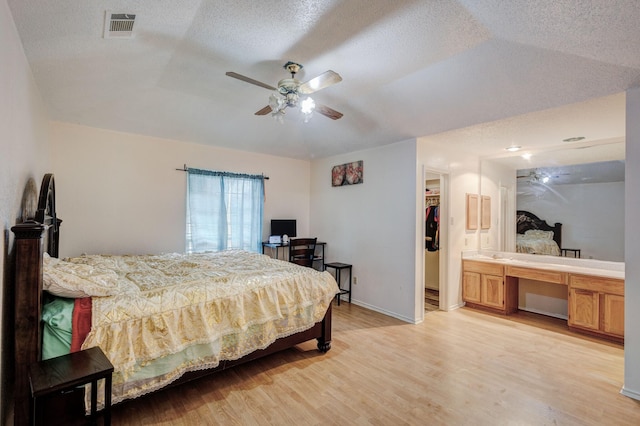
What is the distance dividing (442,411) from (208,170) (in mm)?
4159

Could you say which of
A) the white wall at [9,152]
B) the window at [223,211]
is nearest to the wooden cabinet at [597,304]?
the window at [223,211]

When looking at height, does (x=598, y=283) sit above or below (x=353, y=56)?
below

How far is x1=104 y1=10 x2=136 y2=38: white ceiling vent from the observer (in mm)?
2039

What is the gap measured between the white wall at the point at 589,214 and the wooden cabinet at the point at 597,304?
48cm

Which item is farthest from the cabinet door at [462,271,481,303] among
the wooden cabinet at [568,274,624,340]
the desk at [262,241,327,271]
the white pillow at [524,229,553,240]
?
the desk at [262,241,327,271]

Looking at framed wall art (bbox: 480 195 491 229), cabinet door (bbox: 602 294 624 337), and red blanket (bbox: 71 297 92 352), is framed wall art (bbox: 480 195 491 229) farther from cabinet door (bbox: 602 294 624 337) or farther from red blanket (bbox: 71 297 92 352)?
red blanket (bbox: 71 297 92 352)

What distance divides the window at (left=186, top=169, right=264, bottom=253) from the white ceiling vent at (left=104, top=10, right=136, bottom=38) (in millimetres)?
2322

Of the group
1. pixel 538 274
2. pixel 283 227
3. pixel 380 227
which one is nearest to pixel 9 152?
pixel 283 227

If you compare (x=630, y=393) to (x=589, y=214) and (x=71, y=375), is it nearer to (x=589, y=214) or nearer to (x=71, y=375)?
(x=589, y=214)

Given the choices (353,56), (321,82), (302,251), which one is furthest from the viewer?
(302,251)

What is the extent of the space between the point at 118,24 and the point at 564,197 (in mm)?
5326

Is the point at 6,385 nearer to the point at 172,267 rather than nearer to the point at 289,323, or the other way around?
the point at 172,267

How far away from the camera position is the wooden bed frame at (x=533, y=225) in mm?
4172

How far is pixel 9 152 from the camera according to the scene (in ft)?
5.96
